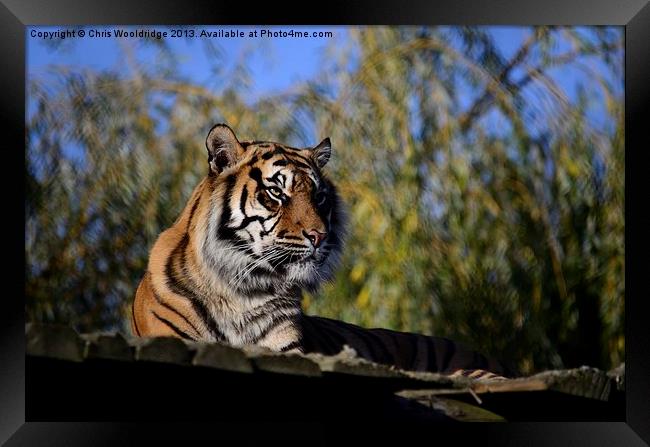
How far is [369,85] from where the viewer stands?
4.97 meters

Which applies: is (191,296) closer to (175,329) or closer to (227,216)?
(175,329)

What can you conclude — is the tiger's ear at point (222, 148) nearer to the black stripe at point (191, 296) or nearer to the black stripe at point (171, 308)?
the black stripe at point (191, 296)

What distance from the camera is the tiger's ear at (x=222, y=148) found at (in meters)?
4.07

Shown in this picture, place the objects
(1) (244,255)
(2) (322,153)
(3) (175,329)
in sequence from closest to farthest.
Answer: (3) (175,329) → (1) (244,255) → (2) (322,153)

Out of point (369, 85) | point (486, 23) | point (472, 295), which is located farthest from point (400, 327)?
point (486, 23)

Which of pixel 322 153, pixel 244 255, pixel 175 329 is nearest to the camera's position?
pixel 175 329

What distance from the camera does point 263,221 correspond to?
4078mm

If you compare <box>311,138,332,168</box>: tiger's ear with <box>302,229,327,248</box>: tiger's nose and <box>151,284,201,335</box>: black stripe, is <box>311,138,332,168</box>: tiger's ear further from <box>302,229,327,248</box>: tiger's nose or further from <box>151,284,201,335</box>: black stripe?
<box>151,284,201,335</box>: black stripe

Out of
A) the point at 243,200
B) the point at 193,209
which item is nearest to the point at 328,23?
the point at 243,200

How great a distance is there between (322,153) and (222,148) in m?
0.52

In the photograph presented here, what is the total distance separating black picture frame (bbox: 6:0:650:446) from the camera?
396 centimetres

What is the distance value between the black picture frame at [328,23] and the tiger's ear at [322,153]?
571mm
